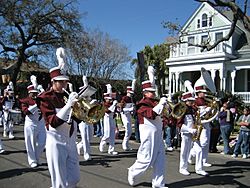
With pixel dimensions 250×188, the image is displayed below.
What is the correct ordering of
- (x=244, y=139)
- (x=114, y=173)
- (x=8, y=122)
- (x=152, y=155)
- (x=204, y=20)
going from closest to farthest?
(x=152, y=155)
(x=114, y=173)
(x=244, y=139)
(x=8, y=122)
(x=204, y=20)

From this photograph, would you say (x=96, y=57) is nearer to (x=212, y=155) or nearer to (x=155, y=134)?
(x=212, y=155)

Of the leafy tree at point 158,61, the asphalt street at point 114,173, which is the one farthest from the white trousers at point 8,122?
the leafy tree at point 158,61

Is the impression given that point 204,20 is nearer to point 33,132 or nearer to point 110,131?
point 110,131

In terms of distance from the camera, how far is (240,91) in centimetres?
3131

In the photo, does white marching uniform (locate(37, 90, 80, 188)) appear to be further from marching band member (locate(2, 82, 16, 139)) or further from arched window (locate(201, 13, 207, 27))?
arched window (locate(201, 13, 207, 27))

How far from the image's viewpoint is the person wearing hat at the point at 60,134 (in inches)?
190

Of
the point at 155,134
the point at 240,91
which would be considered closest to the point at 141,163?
the point at 155,134

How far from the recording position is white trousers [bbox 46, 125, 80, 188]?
16.0ft

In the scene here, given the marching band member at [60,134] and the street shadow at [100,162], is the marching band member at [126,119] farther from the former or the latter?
the marching band member at [60,134]

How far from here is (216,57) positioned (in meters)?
30.3

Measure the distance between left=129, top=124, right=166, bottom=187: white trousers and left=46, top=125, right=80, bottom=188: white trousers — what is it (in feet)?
6.48

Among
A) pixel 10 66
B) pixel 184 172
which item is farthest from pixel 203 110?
pixel 10 66

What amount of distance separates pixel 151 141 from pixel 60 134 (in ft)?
7.34

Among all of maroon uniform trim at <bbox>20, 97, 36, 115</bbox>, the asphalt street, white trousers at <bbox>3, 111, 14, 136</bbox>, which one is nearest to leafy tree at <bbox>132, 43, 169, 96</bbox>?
white trousers at <bbox>3, 111, 14, 136</bbox>
